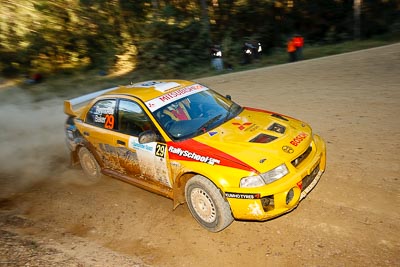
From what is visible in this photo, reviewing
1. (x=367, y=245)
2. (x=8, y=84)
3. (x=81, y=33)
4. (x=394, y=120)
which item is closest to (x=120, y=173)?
(x=367, y=245)

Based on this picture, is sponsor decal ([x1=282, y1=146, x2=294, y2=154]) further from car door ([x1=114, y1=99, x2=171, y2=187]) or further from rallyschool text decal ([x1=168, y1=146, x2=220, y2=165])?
car door ([x1=114, y1=99, x2=171, y2=187])

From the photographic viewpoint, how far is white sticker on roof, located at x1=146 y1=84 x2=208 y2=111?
4.96 meters

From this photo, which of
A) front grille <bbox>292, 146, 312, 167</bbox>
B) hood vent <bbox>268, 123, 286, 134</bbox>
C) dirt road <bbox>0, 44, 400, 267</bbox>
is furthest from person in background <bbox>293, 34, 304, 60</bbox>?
front grille <bbox>292, 146, 312, 167</bbox>

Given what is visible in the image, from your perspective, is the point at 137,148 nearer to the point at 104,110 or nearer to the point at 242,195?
the point at 104,110

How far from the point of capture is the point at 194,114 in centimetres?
502

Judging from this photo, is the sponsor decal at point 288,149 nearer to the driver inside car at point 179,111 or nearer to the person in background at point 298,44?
the driver inside car at point 179,111

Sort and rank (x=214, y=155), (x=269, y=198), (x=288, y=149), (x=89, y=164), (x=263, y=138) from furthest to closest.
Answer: (x=89, y=164) → (x=263, y=138) → (x=288, y=149) → (x=214, y=155) → (x=269, y=198)

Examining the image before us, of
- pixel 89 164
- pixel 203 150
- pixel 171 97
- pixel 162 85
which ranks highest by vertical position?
pixel 162 85

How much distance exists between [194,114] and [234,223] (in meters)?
1.60

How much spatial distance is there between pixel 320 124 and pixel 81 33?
18648mm

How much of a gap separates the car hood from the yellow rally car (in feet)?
0.04

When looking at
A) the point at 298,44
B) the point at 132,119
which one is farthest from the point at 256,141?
the point at 298,44

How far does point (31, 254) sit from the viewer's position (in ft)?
14.1

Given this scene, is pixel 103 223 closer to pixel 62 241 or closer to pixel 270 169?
pixel 62 241
